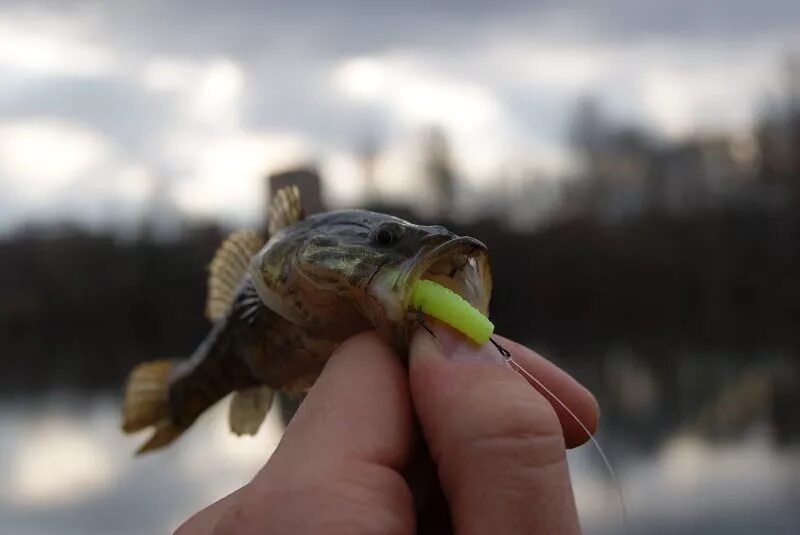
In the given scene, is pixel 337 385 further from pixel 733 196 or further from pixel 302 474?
pixel 733 196

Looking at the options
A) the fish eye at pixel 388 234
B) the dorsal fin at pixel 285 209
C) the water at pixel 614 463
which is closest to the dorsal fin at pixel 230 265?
the dorsal fin at pixel 285 209

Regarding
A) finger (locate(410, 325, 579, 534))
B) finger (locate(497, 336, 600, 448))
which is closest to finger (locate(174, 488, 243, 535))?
finger (locate(410, 325, 579, 534))

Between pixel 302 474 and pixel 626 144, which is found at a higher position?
pixel 302 474

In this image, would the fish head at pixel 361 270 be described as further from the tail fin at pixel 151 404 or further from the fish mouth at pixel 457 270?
the tail fin at pixel 151 404

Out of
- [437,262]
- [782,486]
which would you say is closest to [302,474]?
[437,262]

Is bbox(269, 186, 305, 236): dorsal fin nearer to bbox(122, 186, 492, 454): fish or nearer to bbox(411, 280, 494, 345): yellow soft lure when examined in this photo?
bbox(122, 186, 492, 454): fish

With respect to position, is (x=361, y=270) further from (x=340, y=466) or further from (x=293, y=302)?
(x=340, y=466)

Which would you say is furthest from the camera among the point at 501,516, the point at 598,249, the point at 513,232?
the point at 598,249
